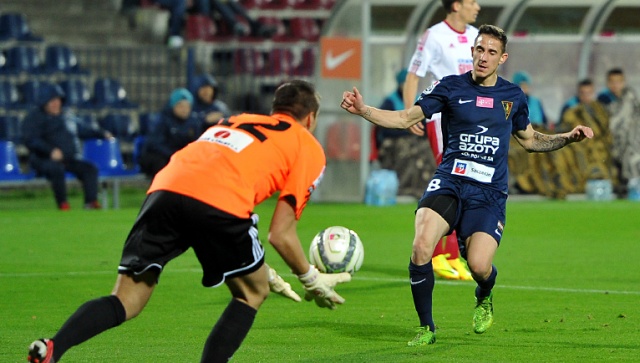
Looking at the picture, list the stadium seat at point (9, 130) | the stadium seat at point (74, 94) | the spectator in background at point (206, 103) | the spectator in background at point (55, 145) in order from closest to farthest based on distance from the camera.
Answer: the spectator in background at point (55, 145) → the spectator in background at point (206, 103) → the stadium seat at point (9, 130) → the stadium seat at point (74, 94)

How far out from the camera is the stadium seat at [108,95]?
20531mm

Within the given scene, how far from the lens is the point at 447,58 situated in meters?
10.7

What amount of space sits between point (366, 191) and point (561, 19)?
5052 mm

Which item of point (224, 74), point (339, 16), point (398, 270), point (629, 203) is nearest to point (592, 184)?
point (629, 203)

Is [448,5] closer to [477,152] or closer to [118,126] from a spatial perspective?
[477,152]

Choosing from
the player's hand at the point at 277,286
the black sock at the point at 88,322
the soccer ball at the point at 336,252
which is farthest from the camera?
the soccer ball at the point at 336,252

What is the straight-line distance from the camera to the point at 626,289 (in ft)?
33.3

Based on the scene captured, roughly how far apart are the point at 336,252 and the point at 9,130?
11.7 metres

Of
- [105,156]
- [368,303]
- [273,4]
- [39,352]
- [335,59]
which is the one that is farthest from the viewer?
[273,4]

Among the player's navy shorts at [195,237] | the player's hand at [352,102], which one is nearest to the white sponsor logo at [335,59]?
the player's hand at [352,102]

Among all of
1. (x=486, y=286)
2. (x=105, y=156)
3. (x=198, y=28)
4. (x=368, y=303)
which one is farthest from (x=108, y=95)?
(x=486, y=286)

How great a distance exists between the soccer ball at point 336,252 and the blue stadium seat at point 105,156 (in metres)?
9.83

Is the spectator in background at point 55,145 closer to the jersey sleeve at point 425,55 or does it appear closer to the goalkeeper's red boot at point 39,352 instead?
the jersey sleeve at point 425,55

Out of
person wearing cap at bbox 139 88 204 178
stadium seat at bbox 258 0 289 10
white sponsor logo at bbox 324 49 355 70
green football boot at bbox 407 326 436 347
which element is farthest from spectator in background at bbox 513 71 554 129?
green football boot at bbox 407 326 436 347
